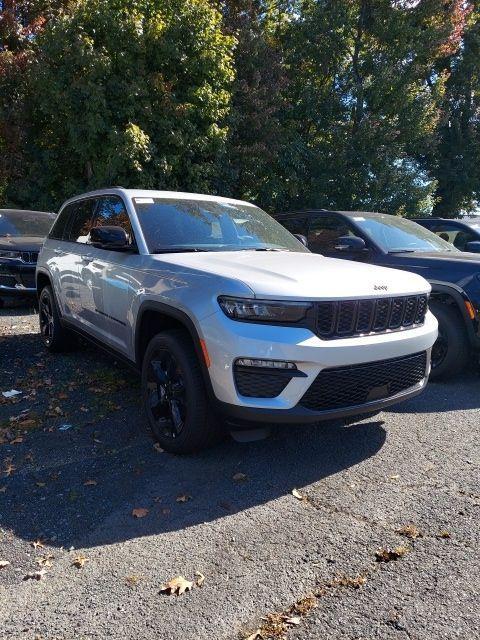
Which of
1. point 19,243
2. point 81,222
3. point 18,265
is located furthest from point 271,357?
point 19,243

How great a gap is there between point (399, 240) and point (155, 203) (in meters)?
3.24

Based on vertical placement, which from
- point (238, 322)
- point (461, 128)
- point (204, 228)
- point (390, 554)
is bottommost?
point (390, 554)

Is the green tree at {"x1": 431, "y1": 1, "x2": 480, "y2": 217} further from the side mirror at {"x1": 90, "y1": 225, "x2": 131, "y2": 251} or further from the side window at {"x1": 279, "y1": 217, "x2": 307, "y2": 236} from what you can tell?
the side mirror at {"x1": 90, "y1": 225, "x2": 131, "y2": 251}

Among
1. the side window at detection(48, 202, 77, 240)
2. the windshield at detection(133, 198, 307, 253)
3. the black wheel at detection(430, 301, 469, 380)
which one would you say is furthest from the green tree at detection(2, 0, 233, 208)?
the black wheel at detection(430, 301, 469, 380)

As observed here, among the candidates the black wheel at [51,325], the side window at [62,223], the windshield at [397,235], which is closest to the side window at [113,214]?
the side window at [62,223]

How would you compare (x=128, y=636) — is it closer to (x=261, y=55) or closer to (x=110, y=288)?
(x=110, y=288)

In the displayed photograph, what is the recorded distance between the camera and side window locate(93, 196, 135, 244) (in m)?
4.49

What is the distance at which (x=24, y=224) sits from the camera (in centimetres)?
1029

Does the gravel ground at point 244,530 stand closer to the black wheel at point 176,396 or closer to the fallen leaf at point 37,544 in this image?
the fallen leaf at point 37,544

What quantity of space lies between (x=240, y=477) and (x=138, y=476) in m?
0.65

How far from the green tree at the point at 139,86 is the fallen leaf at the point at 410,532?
9.69 metres

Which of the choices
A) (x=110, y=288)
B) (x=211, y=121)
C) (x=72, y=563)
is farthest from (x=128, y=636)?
(x=211, y=121)

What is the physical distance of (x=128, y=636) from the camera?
210 centimetres

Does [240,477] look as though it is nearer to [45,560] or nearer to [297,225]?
[45,560]
